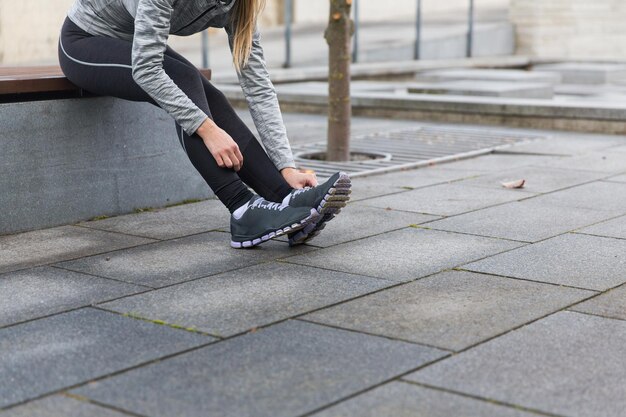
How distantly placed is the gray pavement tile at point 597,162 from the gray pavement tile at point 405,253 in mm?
2560

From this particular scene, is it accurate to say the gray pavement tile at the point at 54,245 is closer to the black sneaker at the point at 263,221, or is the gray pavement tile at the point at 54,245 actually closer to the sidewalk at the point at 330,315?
the sidewalk at the point at 330,315

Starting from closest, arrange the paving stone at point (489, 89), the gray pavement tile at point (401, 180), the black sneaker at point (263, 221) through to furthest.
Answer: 1. the black sneaker at point (263, 221)
2. the gray pavement tile at point (401, 180)
3. the paving stone at point (489, 89)

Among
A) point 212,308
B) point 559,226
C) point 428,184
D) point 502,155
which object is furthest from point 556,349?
point 502,155

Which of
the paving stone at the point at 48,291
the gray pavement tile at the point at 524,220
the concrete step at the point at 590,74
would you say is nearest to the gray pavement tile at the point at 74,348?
the paving stone at the point at 48,291

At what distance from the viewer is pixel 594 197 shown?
19.9ft

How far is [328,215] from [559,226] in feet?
4.46

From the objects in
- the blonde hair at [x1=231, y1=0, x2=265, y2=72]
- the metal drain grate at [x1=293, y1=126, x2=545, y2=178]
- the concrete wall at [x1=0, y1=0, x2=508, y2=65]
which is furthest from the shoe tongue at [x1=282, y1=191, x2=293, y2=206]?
the concrete wall at [x1=0, y1=0, x2=508, y2=65]

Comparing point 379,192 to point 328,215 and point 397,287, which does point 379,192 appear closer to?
point 328,215

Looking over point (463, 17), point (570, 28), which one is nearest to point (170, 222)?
point (570, 28)

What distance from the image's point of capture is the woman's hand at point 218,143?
437 centimetres

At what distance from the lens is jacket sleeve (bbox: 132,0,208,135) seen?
4.36 meters

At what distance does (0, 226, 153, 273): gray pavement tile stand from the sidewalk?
15mm

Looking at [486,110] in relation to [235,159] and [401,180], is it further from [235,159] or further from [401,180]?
[235,159]

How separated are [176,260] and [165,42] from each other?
911mm
